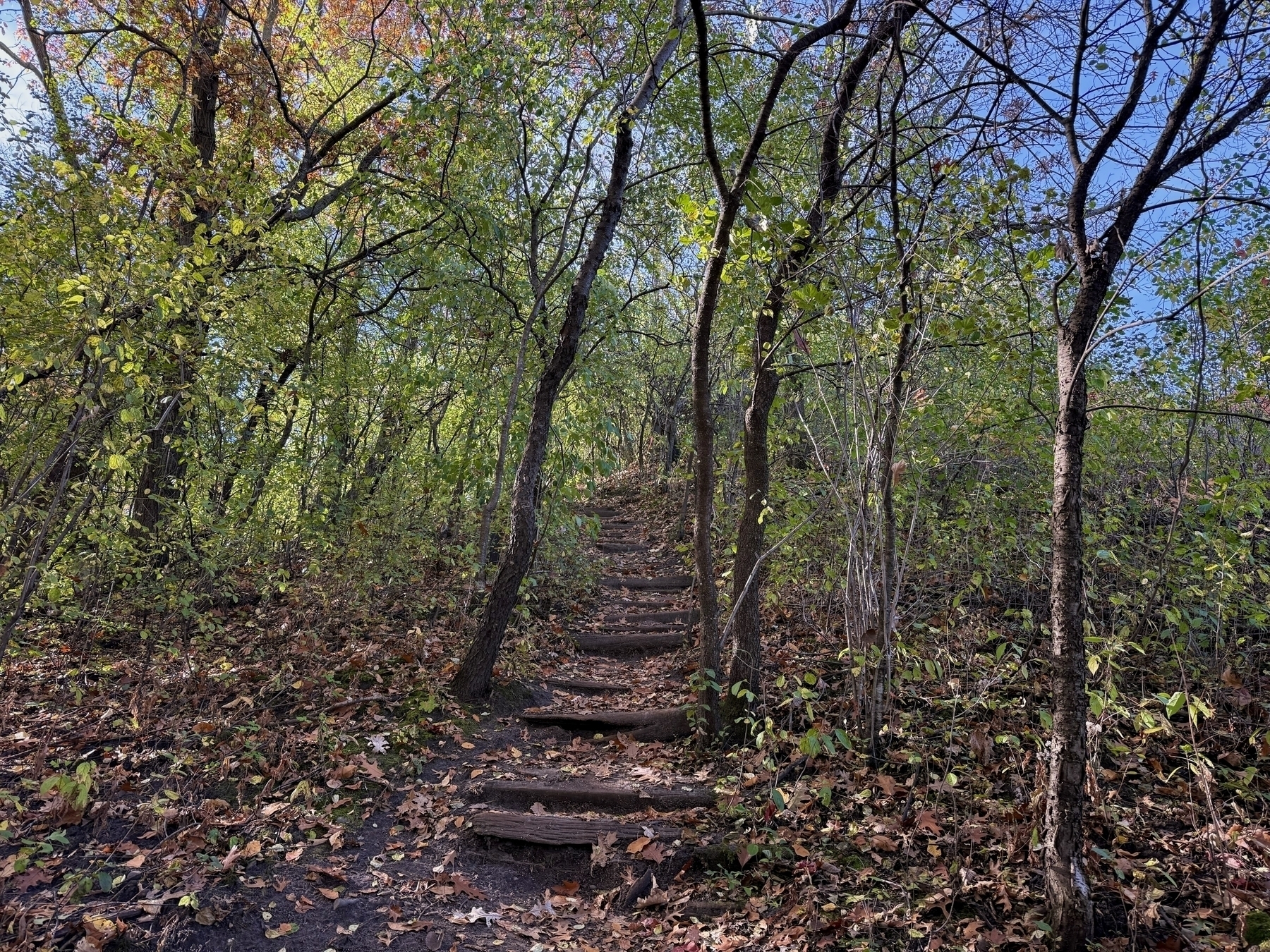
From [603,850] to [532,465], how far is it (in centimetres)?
323

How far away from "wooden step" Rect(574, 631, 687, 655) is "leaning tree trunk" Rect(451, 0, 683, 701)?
2069mm

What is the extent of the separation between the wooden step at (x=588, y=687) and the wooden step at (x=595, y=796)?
6.19ft

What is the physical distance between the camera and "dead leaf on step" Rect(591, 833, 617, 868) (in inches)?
A: 160

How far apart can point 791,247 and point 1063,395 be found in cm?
163

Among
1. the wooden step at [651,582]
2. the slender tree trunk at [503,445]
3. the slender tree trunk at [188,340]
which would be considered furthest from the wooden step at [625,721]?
the wooden step at [651,582]

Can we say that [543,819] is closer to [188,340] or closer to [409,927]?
[409,927]

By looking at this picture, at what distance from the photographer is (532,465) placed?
6250mm

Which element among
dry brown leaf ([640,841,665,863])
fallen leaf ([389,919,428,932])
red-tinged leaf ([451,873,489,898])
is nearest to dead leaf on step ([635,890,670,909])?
dry brown leaf ([640,841,665,863])

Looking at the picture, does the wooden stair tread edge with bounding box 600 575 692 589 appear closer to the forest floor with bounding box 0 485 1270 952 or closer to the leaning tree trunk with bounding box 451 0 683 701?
the forest floor with bounding box 0 485 1270 952

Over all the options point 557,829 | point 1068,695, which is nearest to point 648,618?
point 557,829

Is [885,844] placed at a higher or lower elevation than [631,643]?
lower

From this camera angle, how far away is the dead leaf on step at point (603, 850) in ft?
13.4

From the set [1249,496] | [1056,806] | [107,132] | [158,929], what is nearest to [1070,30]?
[1249,496]

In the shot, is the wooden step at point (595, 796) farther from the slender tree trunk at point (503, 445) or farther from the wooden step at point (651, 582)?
the wooden step at point (651, 582)
